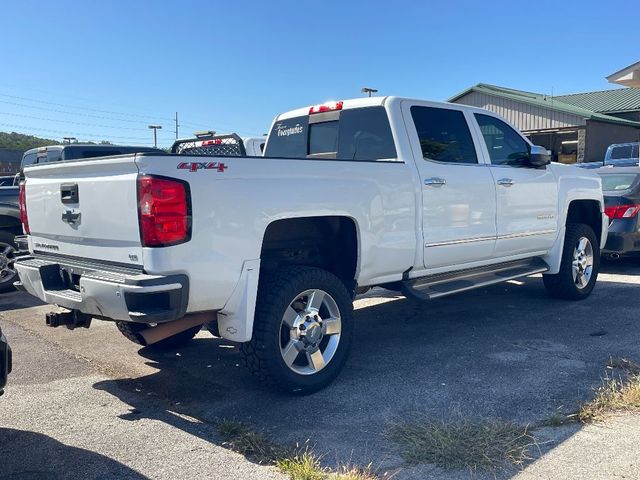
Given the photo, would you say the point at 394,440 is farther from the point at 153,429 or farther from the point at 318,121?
the point at 318,121

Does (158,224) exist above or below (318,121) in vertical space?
below

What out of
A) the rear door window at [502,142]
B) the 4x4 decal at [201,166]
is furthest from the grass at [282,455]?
the rear door window at [502,142]

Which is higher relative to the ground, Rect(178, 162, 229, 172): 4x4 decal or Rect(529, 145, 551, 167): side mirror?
Rect(529, 145, 551, 167): side mirror

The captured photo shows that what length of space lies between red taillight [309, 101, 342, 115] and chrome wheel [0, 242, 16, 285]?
485 centimetres

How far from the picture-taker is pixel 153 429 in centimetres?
381

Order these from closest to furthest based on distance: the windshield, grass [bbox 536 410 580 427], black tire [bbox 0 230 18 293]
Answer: grass [bbox 536 410 580 427], black tire [bbox 0 230 18 293], the windshield

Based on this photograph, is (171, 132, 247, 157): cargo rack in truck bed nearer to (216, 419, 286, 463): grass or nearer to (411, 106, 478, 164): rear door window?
(411, 106, 478, 164): rear door window

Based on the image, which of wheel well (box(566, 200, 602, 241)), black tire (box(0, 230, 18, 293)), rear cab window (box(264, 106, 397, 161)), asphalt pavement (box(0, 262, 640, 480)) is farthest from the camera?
black tire (box(0, 230, 18, 293))

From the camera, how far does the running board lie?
5121mm

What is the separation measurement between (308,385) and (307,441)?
74cm

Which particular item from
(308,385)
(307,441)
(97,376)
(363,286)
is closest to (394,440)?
(307,441)

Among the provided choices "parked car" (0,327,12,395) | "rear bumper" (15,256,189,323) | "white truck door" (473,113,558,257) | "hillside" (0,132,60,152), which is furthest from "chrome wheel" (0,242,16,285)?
"hillside" (0,132,60,152)

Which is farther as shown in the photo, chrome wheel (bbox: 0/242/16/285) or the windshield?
the windshield

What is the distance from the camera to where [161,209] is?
11.5ft
